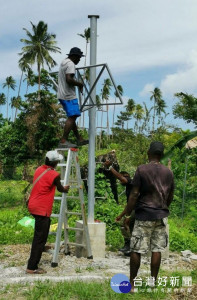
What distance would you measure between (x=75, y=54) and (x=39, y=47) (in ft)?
133

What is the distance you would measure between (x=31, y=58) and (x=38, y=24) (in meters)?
3.52

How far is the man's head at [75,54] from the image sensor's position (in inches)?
299

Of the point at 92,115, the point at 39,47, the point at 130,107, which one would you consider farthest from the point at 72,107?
the point at 130,107

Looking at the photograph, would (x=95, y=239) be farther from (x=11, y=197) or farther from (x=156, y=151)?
(x=11, y=197)

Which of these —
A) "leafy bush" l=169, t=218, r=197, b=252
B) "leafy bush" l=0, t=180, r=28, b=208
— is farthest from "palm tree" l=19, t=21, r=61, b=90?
"leafy bush" l=169, t=218, r=197, b=252

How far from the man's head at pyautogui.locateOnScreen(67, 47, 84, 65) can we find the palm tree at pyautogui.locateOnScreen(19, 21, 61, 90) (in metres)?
40.4

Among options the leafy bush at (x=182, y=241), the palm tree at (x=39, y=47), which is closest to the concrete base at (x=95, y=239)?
the leafy bush at (x=182, y=241)

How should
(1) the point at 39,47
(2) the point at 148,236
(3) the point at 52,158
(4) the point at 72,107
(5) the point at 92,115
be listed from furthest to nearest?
(1) the point at 39,47, (5) the point at 92,115, (4) the point at 72,107, (3) the point at 52,158, (2) the point at 148,236

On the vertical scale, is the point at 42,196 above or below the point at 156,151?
below

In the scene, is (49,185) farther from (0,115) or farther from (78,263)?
(0,115)

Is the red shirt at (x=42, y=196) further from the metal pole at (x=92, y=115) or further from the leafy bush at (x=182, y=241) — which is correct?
the leafy bush at (x=182, y=241)

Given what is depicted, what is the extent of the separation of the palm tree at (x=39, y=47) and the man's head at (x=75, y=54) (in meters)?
40.4

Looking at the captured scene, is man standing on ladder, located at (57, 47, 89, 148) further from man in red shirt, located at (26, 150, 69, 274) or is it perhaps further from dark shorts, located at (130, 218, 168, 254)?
dark shorts, located at (130, 218, 168, 254)

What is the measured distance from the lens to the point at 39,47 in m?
47.0
